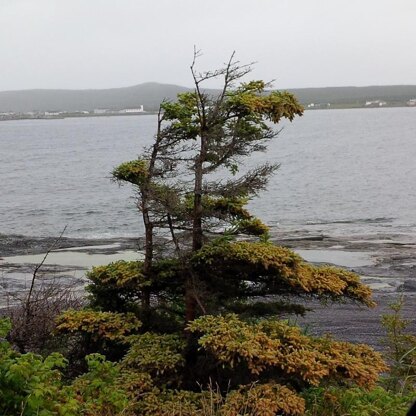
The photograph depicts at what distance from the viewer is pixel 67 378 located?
910 centimetres

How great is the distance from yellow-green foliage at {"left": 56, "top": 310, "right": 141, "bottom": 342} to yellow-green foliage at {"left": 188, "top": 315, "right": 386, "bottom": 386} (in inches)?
38.4

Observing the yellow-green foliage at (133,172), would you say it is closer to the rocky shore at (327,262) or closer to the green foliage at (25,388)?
the green foliage at (25,388)

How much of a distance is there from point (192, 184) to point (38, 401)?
453 centimetres

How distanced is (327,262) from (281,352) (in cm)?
2116

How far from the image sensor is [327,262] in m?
27.8

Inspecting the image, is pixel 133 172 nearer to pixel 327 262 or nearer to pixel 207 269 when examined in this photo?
pixel 207 269

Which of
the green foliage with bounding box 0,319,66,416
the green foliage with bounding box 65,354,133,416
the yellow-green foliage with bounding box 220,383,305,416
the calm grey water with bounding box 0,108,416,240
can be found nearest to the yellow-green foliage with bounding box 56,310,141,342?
the green foliage with bounding box 65,354,133,416

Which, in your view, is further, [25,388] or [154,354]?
[154,354]

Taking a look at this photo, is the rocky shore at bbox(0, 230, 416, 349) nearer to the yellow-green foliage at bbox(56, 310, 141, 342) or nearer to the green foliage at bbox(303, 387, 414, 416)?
the green foliage at bbox(303, 387, 414, 416)

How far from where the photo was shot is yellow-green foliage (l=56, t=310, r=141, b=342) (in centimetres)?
809

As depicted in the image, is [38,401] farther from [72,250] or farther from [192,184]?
[72,250]

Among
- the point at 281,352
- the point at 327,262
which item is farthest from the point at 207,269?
the point at 327,262

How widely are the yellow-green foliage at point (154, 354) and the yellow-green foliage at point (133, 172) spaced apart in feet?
6.72

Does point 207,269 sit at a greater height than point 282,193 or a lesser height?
greater
